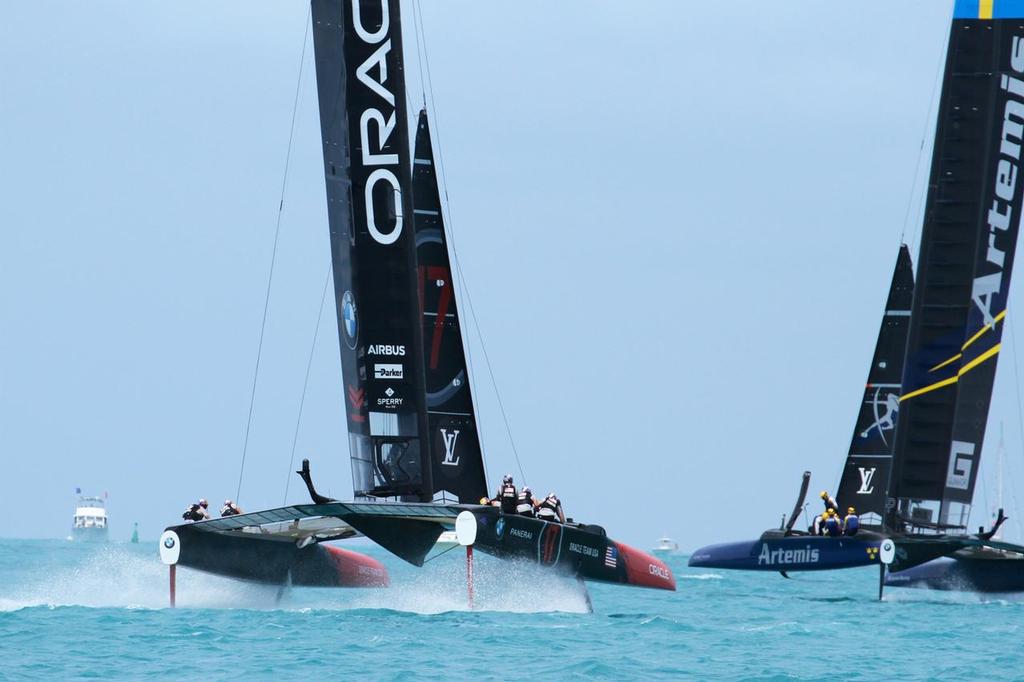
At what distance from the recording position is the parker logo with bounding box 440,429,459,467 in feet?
89.7

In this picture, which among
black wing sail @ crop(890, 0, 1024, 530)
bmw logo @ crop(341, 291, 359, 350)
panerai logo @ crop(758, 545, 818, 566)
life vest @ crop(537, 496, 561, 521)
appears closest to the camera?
bmw logo @ crop(341, 291, 359, 350)

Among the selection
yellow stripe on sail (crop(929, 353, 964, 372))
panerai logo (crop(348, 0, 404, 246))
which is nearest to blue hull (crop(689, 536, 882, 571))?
yellow stripe on sail (crop(929, 353, 964, 372))

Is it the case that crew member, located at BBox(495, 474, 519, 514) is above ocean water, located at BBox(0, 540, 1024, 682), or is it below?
above

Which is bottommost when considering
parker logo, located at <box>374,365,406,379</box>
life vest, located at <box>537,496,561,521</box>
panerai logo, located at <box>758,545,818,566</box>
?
panerai logo, located at <box>758,545,818,566</box>

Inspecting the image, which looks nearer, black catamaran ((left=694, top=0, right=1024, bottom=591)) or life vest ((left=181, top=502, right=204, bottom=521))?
life vest ((left=181, top=502, right=204, bottom=521))

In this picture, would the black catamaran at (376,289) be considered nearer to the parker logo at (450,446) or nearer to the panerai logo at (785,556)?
the parker logo at (450,446)

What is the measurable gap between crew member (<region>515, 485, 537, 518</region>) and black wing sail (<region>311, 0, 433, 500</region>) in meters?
1.23

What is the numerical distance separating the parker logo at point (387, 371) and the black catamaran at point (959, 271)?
10.5m

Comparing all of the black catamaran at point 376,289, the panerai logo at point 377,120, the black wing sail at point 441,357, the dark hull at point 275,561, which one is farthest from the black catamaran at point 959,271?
the panerai logo at point 377,120

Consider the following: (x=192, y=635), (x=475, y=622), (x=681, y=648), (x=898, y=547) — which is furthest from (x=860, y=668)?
(x=898, y=547)

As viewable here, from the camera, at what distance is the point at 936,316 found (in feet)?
98.7

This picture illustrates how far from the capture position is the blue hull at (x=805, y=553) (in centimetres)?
2836

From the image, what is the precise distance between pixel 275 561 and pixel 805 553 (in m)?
9.26

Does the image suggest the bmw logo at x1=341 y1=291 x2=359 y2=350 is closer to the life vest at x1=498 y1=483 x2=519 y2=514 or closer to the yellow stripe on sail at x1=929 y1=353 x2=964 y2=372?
the life vest at x1=498 y1=483 x2=519 y2=514
